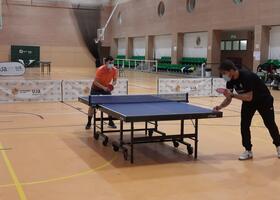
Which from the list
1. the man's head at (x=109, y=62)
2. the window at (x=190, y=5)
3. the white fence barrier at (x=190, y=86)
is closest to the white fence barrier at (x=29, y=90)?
the white fence barrier at (x=190, y=86)

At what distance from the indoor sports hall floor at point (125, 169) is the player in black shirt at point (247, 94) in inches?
18.9

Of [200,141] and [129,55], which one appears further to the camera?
[129,55]

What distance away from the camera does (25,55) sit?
38.2 metres

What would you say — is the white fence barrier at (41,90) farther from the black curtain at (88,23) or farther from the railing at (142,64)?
the black curtain at (88,23)

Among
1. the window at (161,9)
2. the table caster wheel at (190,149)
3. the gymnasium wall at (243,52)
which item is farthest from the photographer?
the window at (161,9)

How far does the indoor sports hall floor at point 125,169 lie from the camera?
16.0 feet

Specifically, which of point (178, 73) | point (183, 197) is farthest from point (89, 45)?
point (183, 197)

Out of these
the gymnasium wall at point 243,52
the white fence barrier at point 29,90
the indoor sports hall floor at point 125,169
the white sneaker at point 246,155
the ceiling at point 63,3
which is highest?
the ceiling at point 63,3

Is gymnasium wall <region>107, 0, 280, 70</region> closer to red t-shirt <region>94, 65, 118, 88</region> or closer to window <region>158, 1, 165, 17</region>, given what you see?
window <region>158, 1, 165, 17</region>

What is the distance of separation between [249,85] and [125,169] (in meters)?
2.16

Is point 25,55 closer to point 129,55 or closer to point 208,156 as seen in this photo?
point 129,55

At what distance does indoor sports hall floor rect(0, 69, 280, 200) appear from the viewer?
4879 millimetres

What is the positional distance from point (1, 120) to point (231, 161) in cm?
583

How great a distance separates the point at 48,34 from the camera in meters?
39.3
